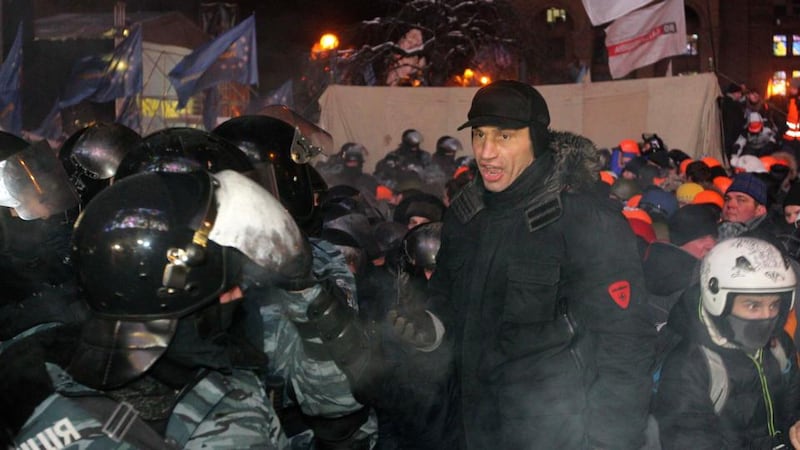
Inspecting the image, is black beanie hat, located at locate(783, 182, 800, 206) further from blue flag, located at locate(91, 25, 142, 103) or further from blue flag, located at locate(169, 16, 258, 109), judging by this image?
blue flag, located at locate(91, 25, 142, 103)

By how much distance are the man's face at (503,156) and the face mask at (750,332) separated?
1.15 m

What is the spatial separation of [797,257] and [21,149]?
4666 mm

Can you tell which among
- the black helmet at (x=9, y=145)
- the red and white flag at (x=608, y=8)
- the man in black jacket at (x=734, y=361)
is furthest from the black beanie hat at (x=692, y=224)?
the black helmet at (x=9, y=145)

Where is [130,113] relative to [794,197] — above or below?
above

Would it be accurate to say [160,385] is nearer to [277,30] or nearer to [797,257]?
[797,257]

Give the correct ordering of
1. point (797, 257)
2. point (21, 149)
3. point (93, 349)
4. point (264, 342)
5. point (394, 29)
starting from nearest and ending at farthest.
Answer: point (93, 349) → point (264, 342) → point (21, 149) → point (797, 257) → point (394, 29)

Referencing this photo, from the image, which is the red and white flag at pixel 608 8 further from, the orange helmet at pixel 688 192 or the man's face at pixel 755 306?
the man's face at pixel 755 306

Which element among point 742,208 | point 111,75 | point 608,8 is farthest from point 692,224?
point 111,75

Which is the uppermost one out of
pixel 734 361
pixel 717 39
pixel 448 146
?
pixel 734 361

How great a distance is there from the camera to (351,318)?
312 cm

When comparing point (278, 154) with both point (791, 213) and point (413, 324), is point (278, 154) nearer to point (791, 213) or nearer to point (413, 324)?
point (413, 324)

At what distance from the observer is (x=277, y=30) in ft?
129

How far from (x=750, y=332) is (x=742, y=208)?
162 inches

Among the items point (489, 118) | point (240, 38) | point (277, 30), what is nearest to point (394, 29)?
point (277, 30)
